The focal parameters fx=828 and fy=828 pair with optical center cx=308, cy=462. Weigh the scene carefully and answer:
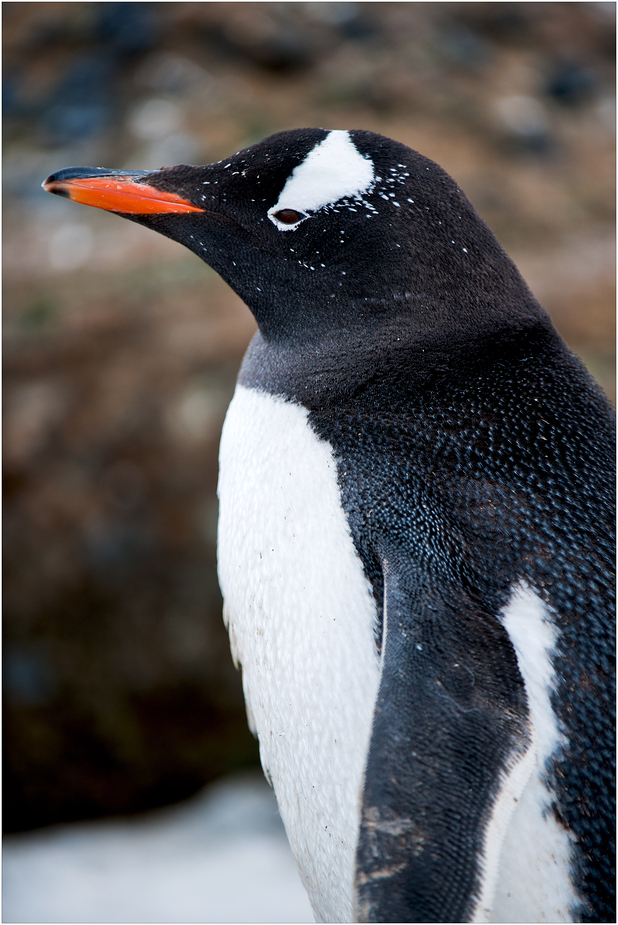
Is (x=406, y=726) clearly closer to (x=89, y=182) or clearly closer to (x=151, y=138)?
(x=89, y=182)

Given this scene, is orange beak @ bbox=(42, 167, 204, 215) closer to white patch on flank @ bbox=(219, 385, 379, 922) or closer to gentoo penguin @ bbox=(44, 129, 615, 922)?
gentoo penguin @ bbox=(44, 129, 615, 922)

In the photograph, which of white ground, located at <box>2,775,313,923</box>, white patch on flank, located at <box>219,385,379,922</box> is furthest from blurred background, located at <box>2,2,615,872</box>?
white patch on flank, located at <box>219,385,379,922</box>

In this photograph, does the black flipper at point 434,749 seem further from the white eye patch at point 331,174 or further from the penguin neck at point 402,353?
the white eye patch at point 331,174

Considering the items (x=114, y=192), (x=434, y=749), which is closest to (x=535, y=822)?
(x=434, y=749)

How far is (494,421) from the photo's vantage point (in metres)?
0.78

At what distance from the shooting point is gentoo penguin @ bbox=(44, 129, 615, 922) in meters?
0.65

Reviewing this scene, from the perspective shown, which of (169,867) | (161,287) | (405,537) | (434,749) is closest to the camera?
(434,749)

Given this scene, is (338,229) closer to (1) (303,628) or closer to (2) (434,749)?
(1) (303,628)

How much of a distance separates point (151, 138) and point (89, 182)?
466 cm

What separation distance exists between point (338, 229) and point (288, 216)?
0.06 m

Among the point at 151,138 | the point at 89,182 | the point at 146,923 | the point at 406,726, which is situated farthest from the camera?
the point at 151,138

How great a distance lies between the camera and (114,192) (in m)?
0.90

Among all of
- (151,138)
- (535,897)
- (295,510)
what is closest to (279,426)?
(295,510)

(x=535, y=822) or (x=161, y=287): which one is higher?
(x=161, y=287)
